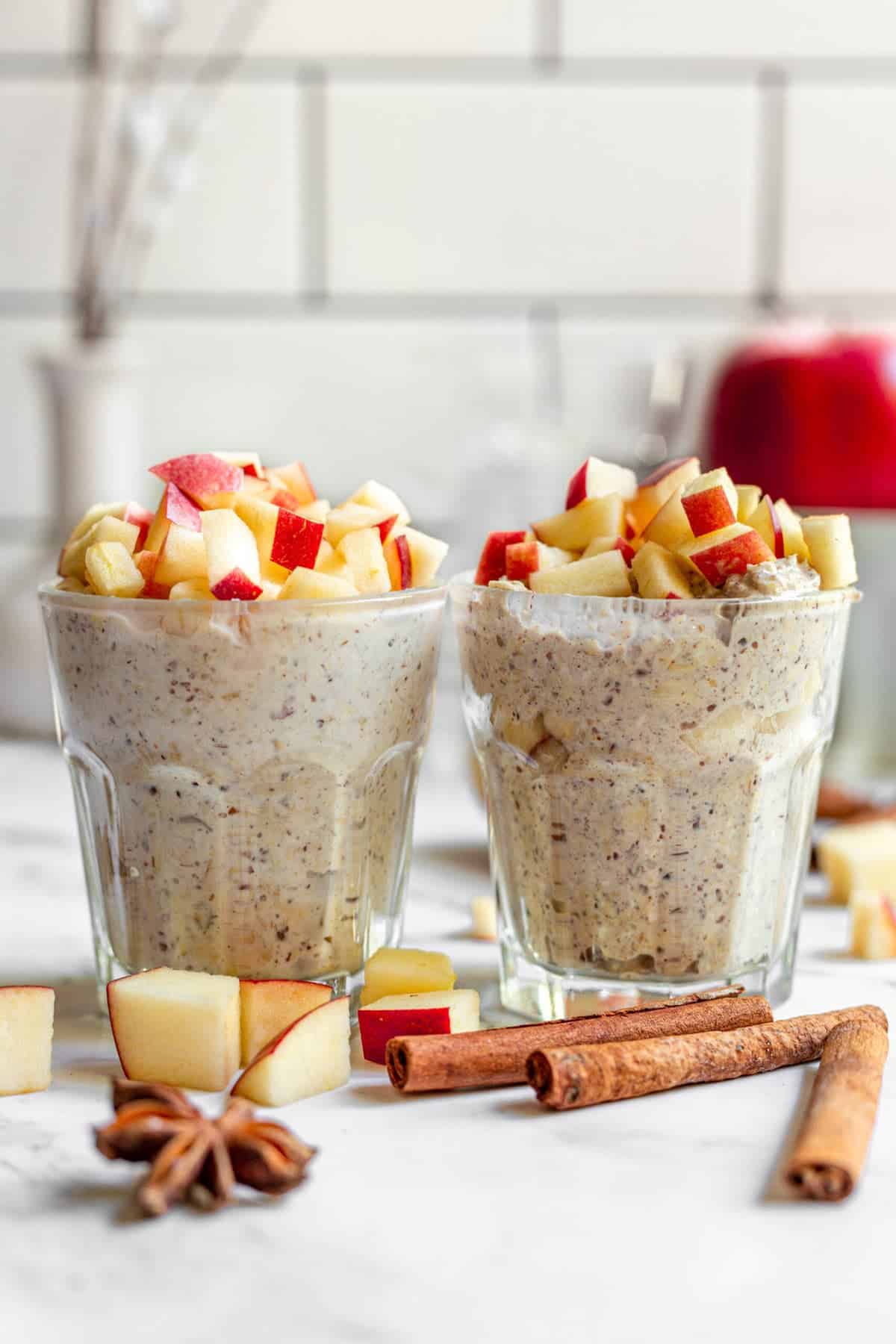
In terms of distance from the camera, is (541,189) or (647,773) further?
(541,189)

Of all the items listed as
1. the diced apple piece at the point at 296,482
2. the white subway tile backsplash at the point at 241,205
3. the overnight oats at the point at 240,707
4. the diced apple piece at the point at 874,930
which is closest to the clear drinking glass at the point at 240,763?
the overnight oats at the point at 240,707

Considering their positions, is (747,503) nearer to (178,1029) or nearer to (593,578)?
(593,578)

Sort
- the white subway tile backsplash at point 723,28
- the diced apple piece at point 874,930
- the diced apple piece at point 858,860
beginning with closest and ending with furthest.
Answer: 1. the diced apple piece at point 874,930
2. the diced apple piece at point 858,860
3. the white subway tile backsplash at point 723,28

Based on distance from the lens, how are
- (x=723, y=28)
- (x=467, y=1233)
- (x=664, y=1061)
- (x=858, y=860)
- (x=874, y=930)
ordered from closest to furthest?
(x=467, y=1233)
(x=664, y=1061)
(x=874, y=930)
(x=858, y=860)
(x=723, y=28)

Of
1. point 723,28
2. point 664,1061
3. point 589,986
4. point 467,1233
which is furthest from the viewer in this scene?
point 723,28

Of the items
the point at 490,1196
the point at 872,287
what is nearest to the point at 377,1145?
the point at 490,1196

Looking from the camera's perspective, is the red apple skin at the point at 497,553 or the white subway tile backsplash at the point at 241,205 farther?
the white subway tile backsplash at the point at 241,205

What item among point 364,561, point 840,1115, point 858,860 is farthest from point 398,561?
point 858,860

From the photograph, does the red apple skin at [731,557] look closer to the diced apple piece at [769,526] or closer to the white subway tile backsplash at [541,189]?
the diced apple piece at [769,526]

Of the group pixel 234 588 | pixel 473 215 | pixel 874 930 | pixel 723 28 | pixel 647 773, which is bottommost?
pixel 874 930
